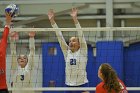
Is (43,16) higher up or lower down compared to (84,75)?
higher up

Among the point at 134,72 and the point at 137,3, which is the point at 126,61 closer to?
the point at 134,72

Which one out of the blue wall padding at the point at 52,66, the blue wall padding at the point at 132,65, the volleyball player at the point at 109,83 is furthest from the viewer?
the blue wall padding at the point at 52,66

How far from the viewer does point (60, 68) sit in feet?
27.9

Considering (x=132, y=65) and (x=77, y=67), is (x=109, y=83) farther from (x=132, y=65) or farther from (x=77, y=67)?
(x=132, y=65)

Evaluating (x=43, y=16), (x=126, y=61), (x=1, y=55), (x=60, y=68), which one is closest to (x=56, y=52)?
(x=60, y=68)

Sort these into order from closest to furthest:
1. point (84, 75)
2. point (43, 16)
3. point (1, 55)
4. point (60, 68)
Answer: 1. point (1, 55)
2. point (84, 75)
3. point (60, 68)
4. point (43, 16)

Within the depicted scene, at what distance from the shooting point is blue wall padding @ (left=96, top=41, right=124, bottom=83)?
816 cm

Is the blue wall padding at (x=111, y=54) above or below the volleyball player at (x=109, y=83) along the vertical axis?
above

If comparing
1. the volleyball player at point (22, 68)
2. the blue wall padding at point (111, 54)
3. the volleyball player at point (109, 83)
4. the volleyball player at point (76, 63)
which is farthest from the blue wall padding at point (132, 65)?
the volleyball player at point (109, 83)

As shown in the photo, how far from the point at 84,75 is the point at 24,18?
3.91m

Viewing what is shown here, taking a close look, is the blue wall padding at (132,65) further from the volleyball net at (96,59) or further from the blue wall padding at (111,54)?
the blue wall padding at (111,54)

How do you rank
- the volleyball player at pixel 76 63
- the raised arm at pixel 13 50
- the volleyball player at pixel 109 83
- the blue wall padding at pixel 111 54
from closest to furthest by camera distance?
1. the volleyball player at pixel 109 83
2. the volleyball player at pixel 76 63
3. the raised arm at pixel 13 50
4. the blue wall padding at pixel 111 54

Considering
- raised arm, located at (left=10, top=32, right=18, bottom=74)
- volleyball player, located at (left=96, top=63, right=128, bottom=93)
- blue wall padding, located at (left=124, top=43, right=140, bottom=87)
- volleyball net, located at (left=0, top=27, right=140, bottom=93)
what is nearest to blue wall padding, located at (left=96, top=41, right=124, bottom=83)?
volleyball net, located at (left=0, top=27, right=140, bottom=93)

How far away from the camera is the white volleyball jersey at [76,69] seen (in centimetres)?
580
